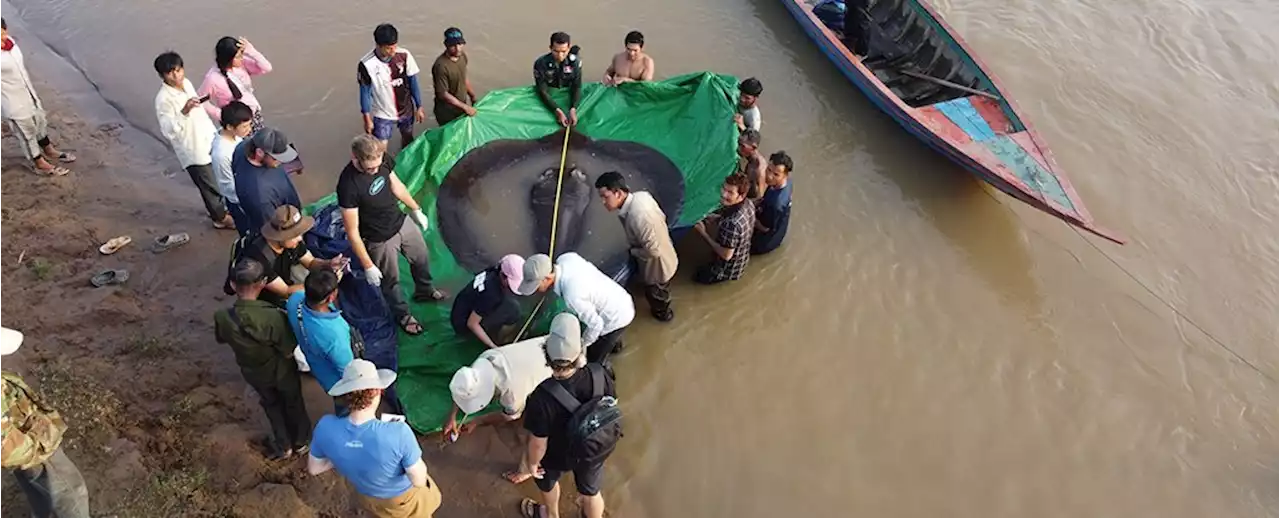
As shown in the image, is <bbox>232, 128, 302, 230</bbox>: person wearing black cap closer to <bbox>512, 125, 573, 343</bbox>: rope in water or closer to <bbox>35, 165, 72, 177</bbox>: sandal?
<bbox>512, 125, 573, 343</bbox>: rope in water

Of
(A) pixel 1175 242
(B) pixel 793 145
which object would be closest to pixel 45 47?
(B) pixel 793 145

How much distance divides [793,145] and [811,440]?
11.9 ft

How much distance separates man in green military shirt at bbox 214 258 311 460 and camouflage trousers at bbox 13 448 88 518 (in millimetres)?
939

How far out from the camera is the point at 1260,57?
9477mm

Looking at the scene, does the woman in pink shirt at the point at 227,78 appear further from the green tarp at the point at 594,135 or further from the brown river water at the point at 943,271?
the brown river water at the point at 943,271

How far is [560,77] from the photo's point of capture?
24.3 feet

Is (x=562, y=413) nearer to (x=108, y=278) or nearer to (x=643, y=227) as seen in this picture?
Answer: (x=643, y=227)

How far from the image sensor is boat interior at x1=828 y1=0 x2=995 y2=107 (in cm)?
873

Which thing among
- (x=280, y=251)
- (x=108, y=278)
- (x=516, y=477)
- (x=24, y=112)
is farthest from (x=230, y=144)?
(x=516, y=477)

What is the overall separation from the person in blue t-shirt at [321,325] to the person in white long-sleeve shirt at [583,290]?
1093 mm

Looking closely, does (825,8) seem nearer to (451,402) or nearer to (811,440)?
(811,440)

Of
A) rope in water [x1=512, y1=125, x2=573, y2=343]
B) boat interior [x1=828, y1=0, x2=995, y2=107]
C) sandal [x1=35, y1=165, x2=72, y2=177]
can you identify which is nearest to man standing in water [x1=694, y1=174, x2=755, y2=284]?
rope in water [x1=512, y1=125, x2=573, y2=343]

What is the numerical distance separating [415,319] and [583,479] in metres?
2.05

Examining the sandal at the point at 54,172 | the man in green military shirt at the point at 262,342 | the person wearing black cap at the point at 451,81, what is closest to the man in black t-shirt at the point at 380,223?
the man in green military shirt at the point at 262,342
